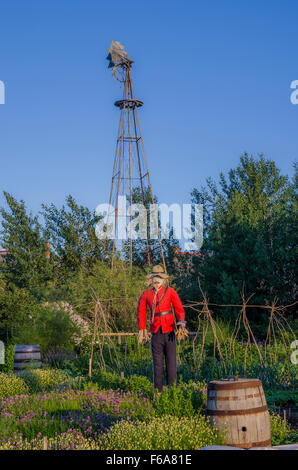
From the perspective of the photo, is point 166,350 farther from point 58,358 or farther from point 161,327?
point 58,358

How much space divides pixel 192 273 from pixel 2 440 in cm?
1348

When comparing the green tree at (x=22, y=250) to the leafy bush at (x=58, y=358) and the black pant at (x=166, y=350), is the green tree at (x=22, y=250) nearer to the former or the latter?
the leafy bush at (x=58, y=358)

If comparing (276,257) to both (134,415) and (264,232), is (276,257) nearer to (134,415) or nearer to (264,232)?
(264,232)

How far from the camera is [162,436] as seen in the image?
487 centimetres

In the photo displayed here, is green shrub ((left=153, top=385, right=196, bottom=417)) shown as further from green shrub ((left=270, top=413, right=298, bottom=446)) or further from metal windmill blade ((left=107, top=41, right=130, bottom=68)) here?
metal windmill blade ((left=107, top=41, right=130, bottom=68))

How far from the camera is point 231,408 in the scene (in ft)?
17.1

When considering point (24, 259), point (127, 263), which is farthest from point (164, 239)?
point (24, 259)

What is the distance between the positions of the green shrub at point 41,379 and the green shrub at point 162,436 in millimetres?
4758

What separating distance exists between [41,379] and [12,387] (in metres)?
0.85

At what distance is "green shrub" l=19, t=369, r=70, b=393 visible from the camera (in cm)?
980

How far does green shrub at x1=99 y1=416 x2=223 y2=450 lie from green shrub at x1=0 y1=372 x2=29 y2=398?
14.3 ft

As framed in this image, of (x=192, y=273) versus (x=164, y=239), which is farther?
(x=164, y=239)

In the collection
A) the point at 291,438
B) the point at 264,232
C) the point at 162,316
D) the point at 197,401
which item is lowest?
the point at 291,438
